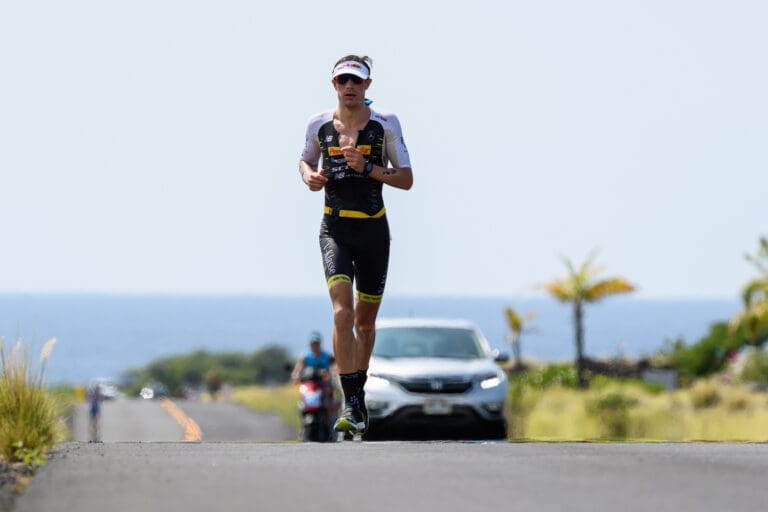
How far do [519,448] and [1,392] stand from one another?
3583mm

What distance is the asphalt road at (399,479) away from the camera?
7949mm

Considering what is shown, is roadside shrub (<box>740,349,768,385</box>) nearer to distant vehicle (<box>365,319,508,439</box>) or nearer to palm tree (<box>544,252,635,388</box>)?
palm tree (<box>544,252,635,388</box>)

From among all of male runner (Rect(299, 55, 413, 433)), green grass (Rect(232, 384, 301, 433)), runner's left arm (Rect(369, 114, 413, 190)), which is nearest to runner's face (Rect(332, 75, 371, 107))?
male runner (Rect(299, 55, 413, 433))

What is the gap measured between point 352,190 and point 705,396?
35952 millimetres

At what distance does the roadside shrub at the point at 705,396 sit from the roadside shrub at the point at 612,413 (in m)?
6.35

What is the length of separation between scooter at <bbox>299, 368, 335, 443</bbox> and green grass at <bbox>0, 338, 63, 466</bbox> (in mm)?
9315

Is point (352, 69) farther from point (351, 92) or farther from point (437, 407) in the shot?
point (437, 407)

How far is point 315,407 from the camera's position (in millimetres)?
21016

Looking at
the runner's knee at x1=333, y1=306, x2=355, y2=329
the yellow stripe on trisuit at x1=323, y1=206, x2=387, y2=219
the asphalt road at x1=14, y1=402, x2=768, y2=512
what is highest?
the yellow stripe on trisuit at x1=323, y1=206, x2=387, y2=219

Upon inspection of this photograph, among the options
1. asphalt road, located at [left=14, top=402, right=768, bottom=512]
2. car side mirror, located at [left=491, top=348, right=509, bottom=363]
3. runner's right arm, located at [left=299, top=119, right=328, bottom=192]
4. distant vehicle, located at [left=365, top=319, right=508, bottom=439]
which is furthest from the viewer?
car side mirror, located at [left=491, top=348, right=509, bottom=363]

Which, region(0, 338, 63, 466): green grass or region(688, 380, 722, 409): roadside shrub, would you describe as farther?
region(688, 380, 722, 409): roadside shrub

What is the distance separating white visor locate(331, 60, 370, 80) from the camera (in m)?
10.9

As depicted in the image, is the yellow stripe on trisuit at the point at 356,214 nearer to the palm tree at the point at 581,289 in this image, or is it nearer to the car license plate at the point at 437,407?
the car license plate at the point at 437,407

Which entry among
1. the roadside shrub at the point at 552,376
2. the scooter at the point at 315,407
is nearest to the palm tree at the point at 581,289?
the roadside shrub at the point at 552,376
